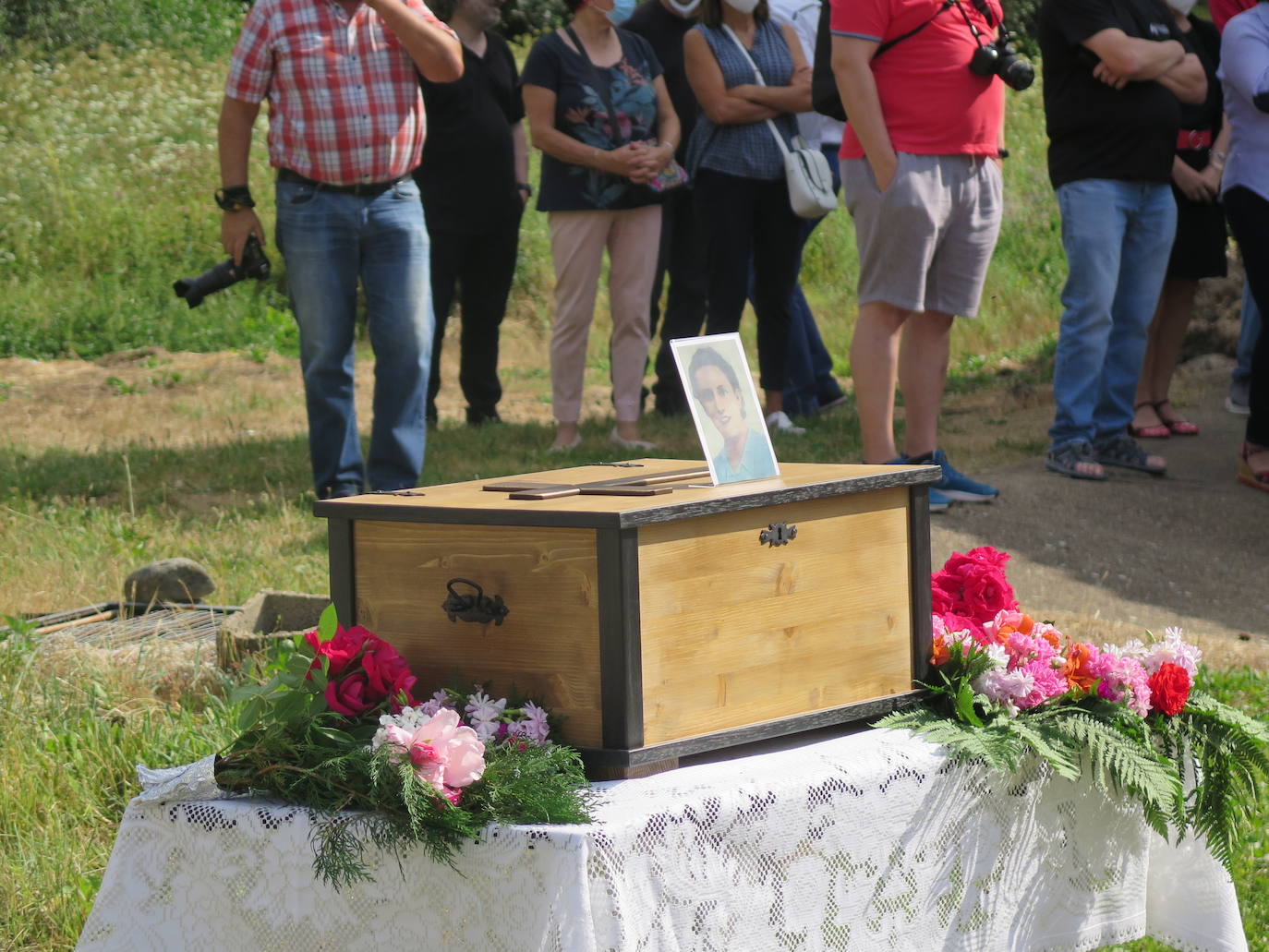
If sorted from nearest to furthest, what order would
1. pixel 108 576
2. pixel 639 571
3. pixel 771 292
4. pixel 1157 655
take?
pixel 639 571
pixel 1157 655
pixel 108 576
pixel 771 292

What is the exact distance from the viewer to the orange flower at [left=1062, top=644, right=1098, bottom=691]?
2.23 m

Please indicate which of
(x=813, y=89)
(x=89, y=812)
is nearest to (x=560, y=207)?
(x=813, y=89)

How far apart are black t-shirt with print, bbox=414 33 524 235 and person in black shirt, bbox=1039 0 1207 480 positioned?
8.03ft

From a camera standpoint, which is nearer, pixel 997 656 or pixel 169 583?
pixel 997 656

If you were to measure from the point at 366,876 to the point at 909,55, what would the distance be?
3.37 metres

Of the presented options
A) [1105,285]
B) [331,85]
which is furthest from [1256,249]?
[331,85]

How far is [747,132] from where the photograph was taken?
6031 mm

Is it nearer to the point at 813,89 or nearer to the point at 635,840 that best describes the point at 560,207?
the point at 813,89

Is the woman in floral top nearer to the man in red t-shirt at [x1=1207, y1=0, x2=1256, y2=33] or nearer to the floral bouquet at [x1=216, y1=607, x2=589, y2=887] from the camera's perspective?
the man in red t-shirt at [x1=1207, y1=0, x2=1256, y2=33]

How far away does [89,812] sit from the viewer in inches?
111

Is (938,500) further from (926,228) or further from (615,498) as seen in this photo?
(615,498)

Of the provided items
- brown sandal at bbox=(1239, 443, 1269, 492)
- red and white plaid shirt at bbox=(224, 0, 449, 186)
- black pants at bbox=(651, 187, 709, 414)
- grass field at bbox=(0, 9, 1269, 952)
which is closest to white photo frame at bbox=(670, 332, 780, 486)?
grass field at bbox=(0, 9, 1269, 952)

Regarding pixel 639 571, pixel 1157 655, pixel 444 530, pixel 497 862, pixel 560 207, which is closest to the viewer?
pixel 497 862

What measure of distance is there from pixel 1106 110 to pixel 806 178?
3.60 feet
